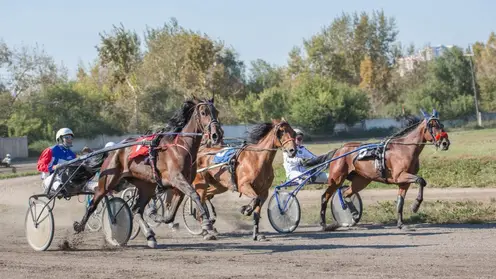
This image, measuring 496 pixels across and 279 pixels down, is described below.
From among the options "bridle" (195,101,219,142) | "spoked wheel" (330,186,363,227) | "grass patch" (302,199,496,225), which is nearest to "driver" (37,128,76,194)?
"bridle" (195,101,219,142)

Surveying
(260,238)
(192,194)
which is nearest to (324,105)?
(260,238)

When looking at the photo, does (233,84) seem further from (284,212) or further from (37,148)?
(284,212)

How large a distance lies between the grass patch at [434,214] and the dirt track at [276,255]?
85 centimetres

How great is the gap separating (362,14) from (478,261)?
7896 cm

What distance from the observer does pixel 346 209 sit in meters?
14.5

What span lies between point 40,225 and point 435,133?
6.76 meters

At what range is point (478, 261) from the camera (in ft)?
29.5

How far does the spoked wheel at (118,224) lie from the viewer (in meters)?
11.7

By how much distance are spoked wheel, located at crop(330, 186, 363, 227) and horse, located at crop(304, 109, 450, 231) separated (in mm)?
28

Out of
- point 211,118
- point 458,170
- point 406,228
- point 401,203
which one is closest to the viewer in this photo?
point 211,118

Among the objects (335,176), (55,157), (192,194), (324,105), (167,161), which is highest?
(324,105)

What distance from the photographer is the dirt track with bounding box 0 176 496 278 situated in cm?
847

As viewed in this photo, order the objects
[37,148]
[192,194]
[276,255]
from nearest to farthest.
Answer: [276,255] → [192,194] → [37,148]

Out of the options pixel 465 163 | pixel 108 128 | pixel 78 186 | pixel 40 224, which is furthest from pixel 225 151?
pixel 108 128
